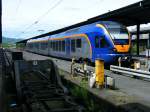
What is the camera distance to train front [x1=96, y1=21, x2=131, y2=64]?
22.7m

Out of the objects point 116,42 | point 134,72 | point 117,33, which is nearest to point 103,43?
point 116,42

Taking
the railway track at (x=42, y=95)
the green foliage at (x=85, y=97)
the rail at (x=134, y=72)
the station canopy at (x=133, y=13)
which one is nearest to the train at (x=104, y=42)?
the station canopy at (x=133, y=13)

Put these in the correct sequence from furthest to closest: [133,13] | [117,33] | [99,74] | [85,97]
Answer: [133,13] < [117,33] < [99,74] < [85,97]

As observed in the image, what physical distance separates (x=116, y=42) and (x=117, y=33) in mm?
813

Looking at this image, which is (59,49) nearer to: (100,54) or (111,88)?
(100,54)

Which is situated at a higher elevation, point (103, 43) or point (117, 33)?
point (117, 33)

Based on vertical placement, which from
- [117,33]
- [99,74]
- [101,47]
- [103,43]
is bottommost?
[99,74]

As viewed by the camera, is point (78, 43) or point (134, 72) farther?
point (78, 43)

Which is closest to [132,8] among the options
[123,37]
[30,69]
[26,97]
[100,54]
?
[123,37]

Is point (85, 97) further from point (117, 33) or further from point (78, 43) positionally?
point (78, 43)

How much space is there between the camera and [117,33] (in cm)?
2325

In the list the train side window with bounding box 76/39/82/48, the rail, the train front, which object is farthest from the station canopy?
the rail

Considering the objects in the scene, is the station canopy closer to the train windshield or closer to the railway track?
the train windshield

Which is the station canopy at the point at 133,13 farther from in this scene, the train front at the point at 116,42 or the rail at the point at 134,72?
the rail at the point at 134,72
